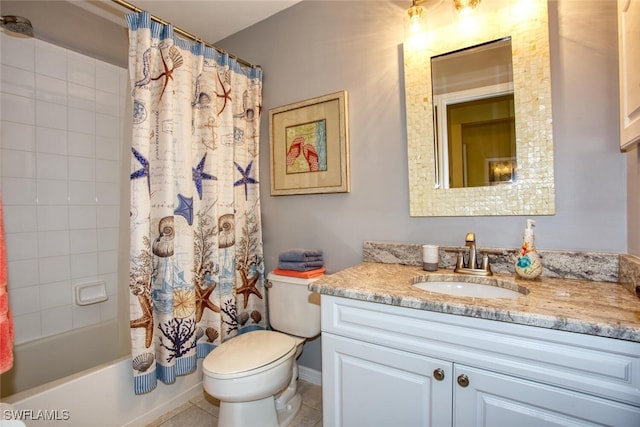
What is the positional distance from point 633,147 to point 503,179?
40 centimetres

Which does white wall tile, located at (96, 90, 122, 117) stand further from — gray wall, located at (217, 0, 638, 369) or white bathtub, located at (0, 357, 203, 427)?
white bathtub, located at (0, 357, 203, 427)

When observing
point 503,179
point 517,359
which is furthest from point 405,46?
point 517,359

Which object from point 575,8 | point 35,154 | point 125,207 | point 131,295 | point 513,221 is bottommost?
point 131,295

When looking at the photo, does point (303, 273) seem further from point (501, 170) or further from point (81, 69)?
point (81, 69)

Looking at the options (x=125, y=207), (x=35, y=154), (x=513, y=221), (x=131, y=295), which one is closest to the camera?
(x=513, y=221)

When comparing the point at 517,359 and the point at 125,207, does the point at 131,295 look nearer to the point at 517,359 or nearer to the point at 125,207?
the point at 125,207

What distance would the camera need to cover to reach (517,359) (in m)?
0.84

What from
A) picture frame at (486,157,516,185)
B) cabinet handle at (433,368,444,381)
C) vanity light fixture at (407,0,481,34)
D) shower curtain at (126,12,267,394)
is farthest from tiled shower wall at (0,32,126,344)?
picture frame at (486,157,516,185)

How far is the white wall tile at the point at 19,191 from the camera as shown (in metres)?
1.71

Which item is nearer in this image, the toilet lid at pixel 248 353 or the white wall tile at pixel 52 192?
the toilet lid at pixel 248 353

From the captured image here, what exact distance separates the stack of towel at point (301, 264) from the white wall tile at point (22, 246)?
147cm

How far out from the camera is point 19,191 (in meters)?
1.76

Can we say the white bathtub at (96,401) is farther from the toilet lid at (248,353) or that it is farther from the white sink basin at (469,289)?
the white sink basin at (469,289)

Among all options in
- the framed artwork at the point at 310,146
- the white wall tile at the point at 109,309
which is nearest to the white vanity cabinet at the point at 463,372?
the framed artwork at the point at 310,146
